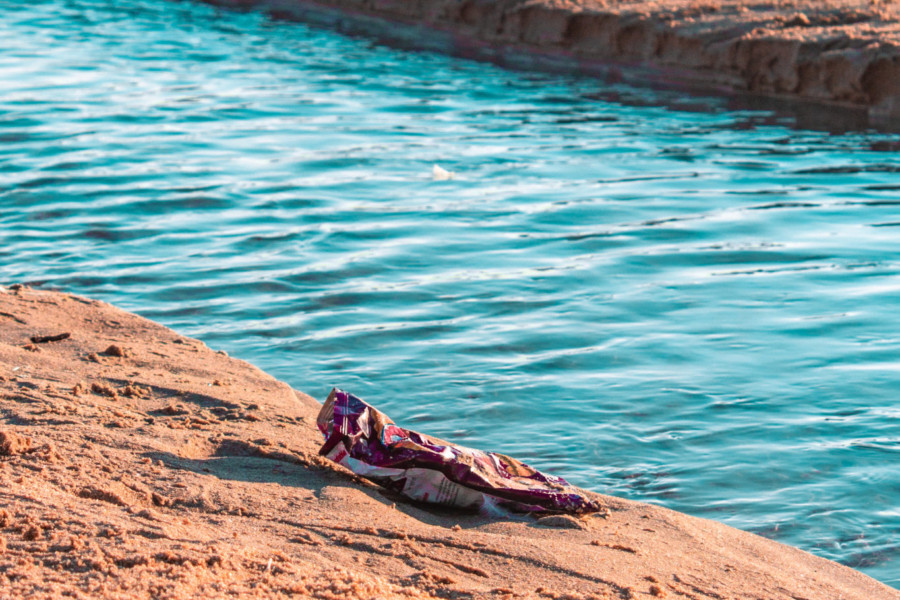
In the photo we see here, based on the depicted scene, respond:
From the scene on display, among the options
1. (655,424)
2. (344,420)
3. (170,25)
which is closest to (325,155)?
(655,424)

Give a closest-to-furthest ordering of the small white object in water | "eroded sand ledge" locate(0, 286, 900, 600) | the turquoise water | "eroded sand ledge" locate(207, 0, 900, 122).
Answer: "eroded sand ledge" locate(0, 286, 900, 600), the turquoise water, the small white object in water, "eroded sand ledge" locate(207, 0, 900, 122)

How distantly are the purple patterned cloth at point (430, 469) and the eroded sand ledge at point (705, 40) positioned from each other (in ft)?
30.9

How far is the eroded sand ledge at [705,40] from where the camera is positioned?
11328mm

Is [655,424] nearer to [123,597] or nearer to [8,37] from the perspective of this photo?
[123,597]

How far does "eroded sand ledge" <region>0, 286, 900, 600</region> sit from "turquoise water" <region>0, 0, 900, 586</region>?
632mm

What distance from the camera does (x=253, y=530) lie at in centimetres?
250

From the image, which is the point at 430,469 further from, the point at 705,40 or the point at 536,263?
the point at 705,40

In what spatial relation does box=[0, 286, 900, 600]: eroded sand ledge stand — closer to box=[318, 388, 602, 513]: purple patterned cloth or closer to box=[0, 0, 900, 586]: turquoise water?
box=[318, 388, 602, 513]: purple patterned cloth

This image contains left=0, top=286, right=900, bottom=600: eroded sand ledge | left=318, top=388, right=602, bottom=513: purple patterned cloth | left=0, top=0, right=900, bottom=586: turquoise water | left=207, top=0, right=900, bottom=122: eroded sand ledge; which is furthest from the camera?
left=207, top=0, right=900, bottom=122: eroded sand ledge

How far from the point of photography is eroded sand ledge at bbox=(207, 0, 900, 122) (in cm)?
1133

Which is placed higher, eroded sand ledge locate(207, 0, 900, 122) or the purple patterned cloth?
eroded sand ledge locate(207, 0, 900, 122)

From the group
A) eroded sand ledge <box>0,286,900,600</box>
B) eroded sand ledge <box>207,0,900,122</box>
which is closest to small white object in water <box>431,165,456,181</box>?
eroded sand ledge <box>0,286,900,600</box>

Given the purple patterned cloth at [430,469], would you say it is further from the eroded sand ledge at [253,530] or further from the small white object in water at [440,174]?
the small white object in water at [440,174]

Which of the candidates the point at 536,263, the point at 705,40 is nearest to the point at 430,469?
the point at 536,263
